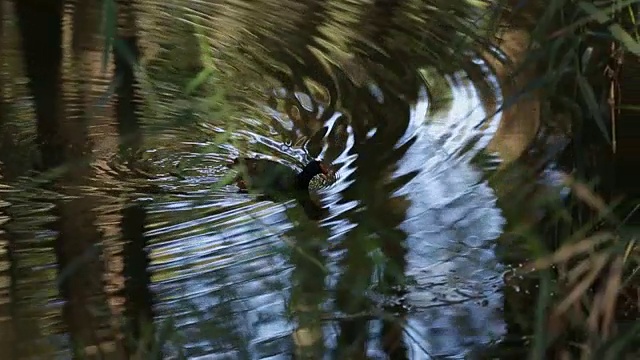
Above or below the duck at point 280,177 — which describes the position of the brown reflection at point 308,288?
below

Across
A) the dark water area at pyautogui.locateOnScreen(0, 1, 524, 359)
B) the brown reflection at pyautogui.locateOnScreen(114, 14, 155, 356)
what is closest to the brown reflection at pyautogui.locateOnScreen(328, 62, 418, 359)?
the dark water area at pyautogui.locateOnScreen(0, 1, 524, 359)

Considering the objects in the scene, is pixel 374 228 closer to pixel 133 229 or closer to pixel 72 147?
pixel 133 229

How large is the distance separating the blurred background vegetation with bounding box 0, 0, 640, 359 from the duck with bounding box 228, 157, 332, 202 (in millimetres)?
40

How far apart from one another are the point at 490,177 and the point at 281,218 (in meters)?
0.54

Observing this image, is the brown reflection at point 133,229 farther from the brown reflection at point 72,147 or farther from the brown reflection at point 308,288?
the brown reflection at point 308,288

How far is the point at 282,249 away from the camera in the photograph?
211 centimetres

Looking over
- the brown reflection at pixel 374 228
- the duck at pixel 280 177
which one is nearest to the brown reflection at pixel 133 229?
the duck at pixel 280 177

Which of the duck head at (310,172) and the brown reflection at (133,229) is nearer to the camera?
the brown reflection at (133,229)

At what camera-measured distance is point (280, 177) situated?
2492 mm

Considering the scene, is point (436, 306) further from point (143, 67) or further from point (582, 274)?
point (143, 67)

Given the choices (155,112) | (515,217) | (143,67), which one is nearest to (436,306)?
(515,217)

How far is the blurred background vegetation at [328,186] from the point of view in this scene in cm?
174

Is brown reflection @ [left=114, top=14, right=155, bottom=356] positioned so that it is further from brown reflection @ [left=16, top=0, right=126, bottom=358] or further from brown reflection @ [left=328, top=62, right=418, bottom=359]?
brown reflection @ [left=328, top=62, right=418, bottom=359]

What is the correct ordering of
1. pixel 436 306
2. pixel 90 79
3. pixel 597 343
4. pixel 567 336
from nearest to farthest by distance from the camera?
pixel 597 343 < pixel 567 336 < pixel 436 306 < pixel 90 79
